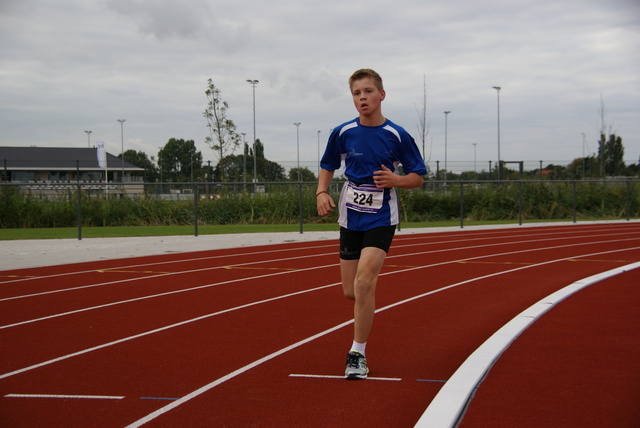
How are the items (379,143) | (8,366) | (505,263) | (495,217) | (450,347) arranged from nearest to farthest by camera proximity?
(379,143) < (8,366) < (450,347) < (505,263) < (495,217)

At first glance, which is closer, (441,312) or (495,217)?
(441,312)

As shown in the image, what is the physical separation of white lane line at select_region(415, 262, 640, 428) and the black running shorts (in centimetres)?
99

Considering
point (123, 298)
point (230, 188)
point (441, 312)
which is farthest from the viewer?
point (230, 188)

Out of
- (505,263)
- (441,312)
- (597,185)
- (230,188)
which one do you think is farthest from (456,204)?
(441,312)

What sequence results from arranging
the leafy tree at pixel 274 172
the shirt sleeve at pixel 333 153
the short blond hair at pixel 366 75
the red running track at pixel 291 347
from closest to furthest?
1. the red running track at pixel 291 347
2. the short blond hair at pixel 366 75
3. the shirt sleeve at pixel 333 153
4. the leafy tree at pixel 274 172

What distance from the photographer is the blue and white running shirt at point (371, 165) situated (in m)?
4.54

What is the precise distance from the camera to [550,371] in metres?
4.56

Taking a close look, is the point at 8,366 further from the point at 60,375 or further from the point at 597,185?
the point at 597,185

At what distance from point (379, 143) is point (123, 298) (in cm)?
469

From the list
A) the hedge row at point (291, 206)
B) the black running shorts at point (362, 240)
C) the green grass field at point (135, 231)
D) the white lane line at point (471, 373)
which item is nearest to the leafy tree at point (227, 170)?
the hedge row at point (291, 206)

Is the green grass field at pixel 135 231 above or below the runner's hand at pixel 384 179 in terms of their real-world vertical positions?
below

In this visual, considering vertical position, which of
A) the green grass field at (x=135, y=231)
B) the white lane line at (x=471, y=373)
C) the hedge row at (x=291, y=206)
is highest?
the hedge row at (x=291, y=206)

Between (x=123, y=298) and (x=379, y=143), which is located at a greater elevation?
(x=379, y=143)

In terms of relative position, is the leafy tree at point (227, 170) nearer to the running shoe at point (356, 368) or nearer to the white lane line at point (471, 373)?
the white lane line at point (471, 373)
